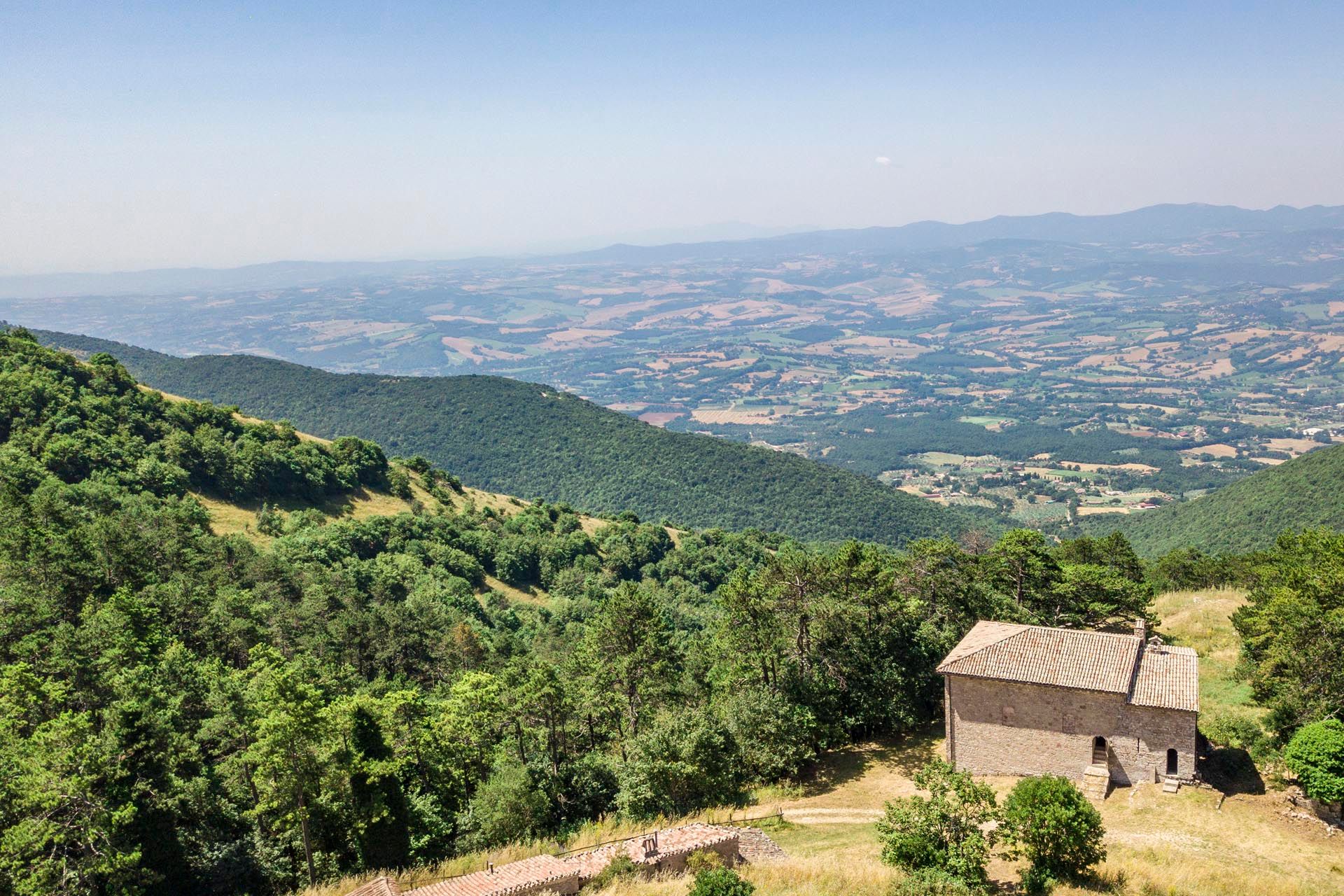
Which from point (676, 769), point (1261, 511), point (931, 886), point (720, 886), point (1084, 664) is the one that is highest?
point (720, 886)

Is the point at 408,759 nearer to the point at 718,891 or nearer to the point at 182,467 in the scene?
the point at 718,891

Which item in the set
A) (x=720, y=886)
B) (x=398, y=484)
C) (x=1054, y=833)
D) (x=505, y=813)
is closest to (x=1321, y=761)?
(x=1054, y=833)

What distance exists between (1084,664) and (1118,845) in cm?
637

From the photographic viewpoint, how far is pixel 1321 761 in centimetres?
2186

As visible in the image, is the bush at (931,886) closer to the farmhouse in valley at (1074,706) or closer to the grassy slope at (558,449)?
the farmhouse in valley at (1074,706)

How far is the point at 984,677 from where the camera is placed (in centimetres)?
2752

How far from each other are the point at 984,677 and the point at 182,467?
6026 centimetres

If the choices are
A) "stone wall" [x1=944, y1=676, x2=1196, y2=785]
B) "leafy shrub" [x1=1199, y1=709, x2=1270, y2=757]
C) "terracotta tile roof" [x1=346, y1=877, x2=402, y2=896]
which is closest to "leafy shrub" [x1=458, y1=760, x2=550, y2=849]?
"terracotta tile roof" [x1=346, y1=877, x2=402, y2=896]

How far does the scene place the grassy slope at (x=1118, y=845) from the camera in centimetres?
1894

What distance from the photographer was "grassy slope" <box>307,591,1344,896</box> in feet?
62.1

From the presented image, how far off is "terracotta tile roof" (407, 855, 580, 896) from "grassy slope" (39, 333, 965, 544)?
104807 mm

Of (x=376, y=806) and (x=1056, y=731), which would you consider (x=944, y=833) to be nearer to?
(x=1056, y=731)

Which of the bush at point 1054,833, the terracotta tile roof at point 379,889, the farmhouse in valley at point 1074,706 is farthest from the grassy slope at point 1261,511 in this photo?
the terracotta tile roof at point 379,889

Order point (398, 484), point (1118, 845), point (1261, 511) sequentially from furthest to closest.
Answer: point (1261, 511) < point (398, 484) < point (1118, 845)
